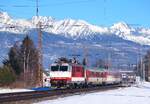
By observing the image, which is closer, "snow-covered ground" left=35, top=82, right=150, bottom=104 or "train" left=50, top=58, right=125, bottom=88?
"snow-covered ground" left=35, top=82, right=150, bottom=104

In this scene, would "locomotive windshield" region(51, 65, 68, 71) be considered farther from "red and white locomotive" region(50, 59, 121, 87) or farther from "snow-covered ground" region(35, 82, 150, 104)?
"snow-covered ground" region(35, 82, 150, 104)

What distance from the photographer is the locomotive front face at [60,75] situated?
189ft

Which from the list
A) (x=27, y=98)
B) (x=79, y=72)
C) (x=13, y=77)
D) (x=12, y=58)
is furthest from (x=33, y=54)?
(x=27, y=98)

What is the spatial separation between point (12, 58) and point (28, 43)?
12568 mm

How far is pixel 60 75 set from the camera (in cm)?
5812

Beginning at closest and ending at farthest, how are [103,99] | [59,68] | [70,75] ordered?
[103,99] → [70,75] → [59,68]

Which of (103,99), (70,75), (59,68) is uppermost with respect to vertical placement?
(59,68)

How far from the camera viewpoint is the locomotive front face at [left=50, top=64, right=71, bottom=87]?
2272 inches

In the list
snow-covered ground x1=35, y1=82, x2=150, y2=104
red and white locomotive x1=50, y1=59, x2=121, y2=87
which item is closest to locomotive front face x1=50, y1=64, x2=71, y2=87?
red and white locomotive x1=50, y1=59, x2=121, y2=87

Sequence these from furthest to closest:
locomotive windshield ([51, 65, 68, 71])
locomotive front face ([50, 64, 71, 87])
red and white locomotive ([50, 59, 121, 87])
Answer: locomotive windshield ([51, 65, 68, 71])
red and white locomotive ([50, 59, 121, 87])
locomotive front face ([50, 64, 71, 87])

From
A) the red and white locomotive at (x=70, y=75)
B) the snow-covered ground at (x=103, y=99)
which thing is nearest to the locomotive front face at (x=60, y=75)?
the red and white locomotive at (x=70, y=75)

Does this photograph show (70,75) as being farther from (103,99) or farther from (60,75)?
(103,99)

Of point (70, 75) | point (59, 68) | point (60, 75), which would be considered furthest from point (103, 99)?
point (59, 68)

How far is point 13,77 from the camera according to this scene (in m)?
72.6
